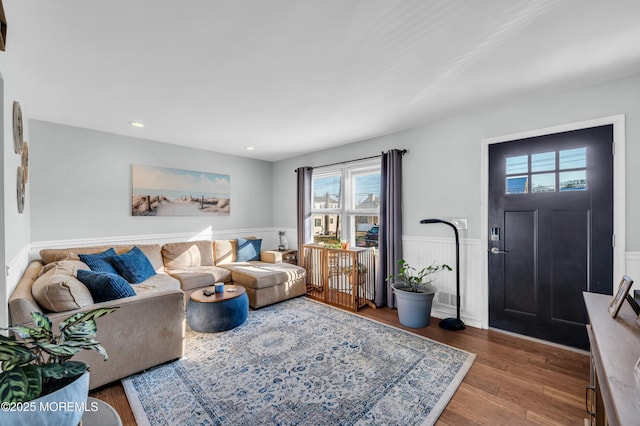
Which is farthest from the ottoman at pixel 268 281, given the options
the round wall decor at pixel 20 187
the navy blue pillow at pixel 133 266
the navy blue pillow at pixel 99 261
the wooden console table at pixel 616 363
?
the wooden console table at pixel 616 363

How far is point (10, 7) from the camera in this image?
5.02ft

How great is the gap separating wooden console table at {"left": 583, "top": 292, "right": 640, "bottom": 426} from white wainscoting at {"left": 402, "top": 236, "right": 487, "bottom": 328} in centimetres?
161

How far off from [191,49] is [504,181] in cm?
313

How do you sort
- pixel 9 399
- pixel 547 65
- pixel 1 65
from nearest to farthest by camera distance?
pixel 9 399 < pixel 1 65 < pixel 547 65

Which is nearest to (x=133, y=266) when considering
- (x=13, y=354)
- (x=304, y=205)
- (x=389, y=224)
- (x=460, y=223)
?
(x=304, y=205)

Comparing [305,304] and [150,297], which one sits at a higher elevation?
[150,297]

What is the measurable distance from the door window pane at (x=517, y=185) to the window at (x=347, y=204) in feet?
5.33

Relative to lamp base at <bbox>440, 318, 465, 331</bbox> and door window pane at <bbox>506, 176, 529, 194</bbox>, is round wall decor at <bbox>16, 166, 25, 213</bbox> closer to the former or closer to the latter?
lamp base at <bbox>440, 318, 465, 331</bbox>

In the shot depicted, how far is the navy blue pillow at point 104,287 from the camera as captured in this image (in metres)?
2.23

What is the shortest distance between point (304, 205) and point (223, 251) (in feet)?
5.13

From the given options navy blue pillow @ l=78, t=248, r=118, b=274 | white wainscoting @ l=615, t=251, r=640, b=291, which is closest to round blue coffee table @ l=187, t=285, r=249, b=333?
navy blue pillow @ l=78, t=248, r=118, b=274

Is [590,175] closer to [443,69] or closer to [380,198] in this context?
[443,69]

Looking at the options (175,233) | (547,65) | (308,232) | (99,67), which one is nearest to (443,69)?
(547,65)

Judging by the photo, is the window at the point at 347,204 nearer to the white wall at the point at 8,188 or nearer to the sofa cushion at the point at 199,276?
the sofa cushion at the point at 199,276
